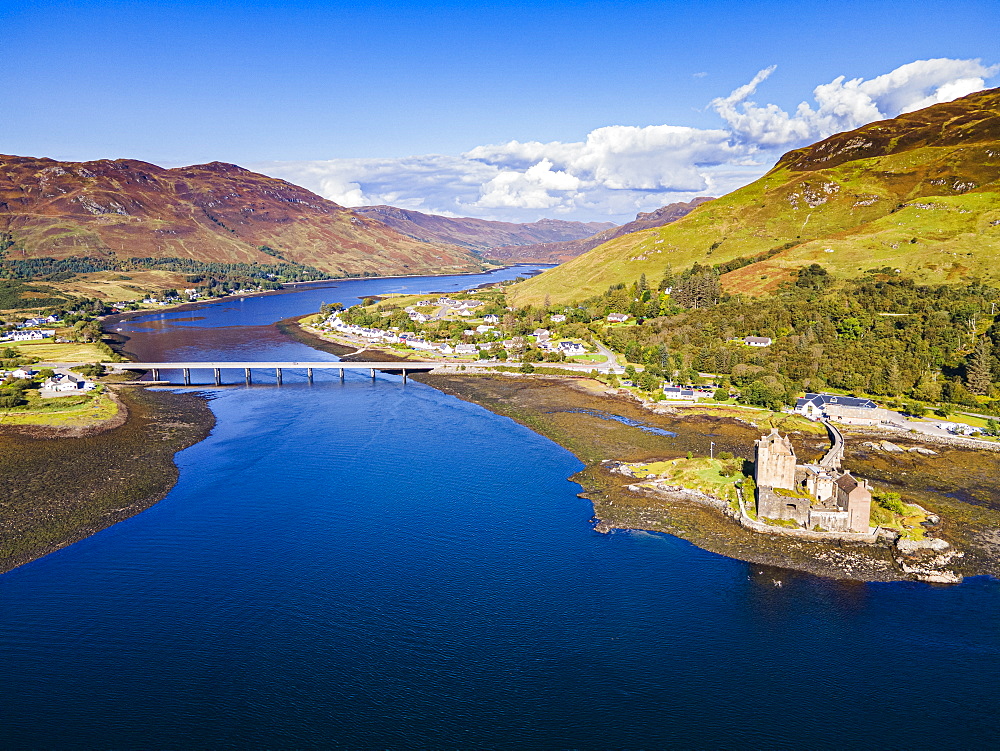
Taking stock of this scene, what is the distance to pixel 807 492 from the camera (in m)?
51.9

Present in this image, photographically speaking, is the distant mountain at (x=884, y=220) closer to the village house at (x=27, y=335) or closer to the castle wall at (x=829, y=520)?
the castle wall at (x=829, y=520)

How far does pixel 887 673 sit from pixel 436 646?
2552cm

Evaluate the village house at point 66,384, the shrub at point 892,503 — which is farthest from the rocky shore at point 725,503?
the village house at point 66,384

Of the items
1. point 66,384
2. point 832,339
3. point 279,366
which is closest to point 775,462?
point 832,339

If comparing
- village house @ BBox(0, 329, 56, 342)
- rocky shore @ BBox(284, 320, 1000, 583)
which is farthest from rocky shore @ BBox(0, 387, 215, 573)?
village house @ BBox(0, 329, 56, 342)

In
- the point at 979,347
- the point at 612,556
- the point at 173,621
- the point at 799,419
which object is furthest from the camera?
the point at 979,347

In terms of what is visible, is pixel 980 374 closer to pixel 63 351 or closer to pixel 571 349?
pixel 571 349

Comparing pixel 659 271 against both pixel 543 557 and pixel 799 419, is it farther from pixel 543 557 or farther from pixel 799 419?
pixel 543 557

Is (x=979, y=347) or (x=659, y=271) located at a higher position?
(x=659, y=271)

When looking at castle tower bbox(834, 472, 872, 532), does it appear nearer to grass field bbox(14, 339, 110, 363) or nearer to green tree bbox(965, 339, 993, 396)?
green tree bbox(965, 339, 993, 396)

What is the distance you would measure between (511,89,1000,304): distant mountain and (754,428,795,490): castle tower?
303 ft

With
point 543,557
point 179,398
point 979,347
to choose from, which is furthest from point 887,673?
point 179,398

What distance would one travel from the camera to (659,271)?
189 metres

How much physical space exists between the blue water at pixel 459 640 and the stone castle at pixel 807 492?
278 inches
